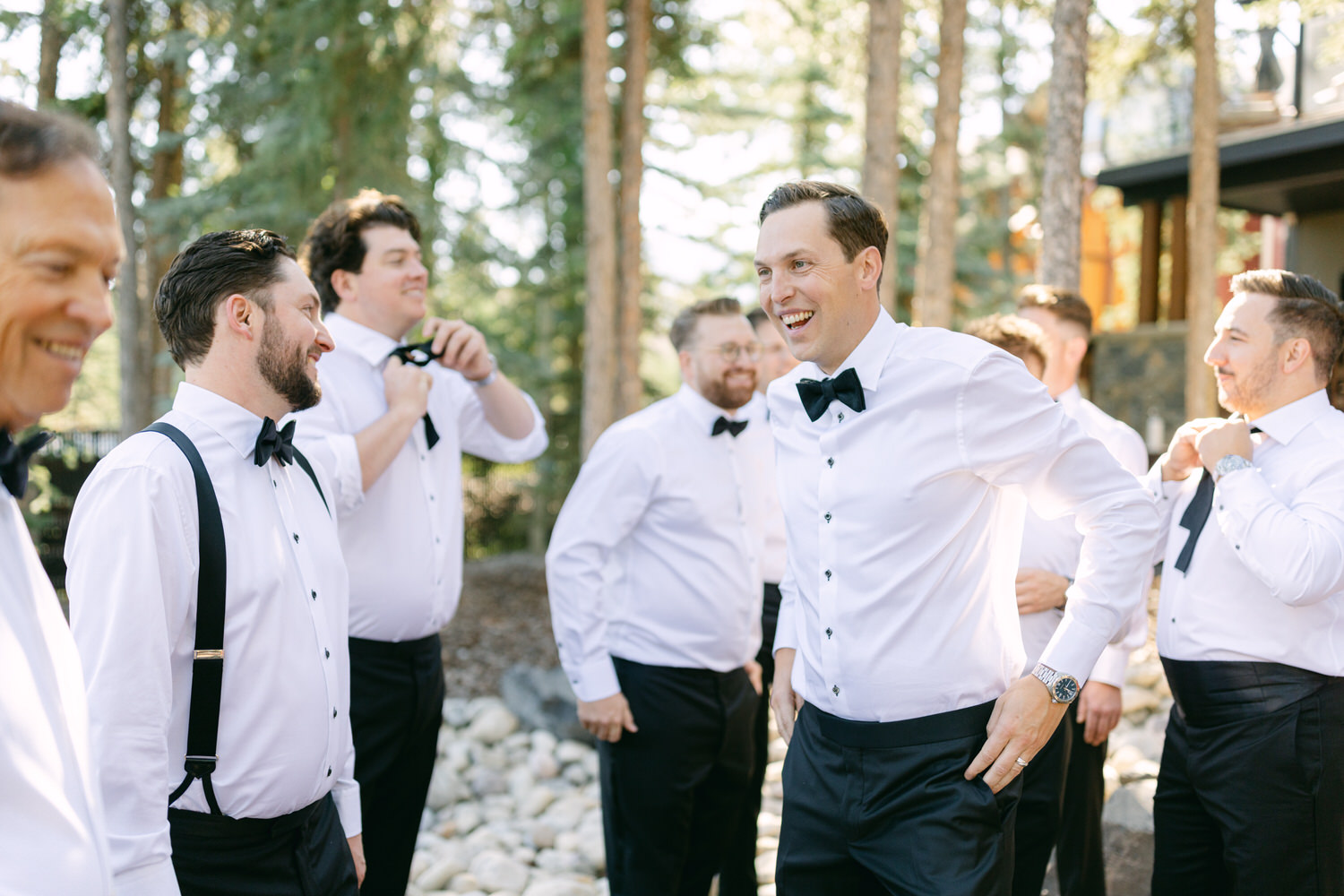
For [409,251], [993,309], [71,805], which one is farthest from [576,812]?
[993,309]

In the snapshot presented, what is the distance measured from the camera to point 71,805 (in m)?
1.25

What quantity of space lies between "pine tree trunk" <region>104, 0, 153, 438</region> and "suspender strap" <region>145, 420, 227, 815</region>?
10872mm

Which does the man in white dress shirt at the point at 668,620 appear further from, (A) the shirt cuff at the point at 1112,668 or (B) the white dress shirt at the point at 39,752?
(B) the white dress shirt at the point at 39,752

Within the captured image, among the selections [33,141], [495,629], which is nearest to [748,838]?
[33,141]

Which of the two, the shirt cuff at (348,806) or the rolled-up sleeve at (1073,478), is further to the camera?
the shirt cuff at (348,806)

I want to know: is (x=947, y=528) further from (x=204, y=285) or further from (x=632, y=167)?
(x=632, y=167)

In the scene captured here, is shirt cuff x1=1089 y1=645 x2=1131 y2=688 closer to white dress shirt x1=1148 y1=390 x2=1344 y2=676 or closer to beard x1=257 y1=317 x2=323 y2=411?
white dress shirt x1=1148 y1=390 x2=1344 y2=676

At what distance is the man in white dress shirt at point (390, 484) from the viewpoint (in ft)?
10.7

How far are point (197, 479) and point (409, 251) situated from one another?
1770mm

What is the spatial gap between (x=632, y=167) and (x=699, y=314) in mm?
7770

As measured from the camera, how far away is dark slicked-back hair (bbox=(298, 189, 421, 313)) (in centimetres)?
362

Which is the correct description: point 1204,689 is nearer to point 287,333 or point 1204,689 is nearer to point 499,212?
point 287,333

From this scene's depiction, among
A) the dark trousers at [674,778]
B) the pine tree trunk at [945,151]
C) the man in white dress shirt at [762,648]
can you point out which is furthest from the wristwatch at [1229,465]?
the pine tree trunk at [945,151]

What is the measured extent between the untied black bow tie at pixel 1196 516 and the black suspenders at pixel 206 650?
9.21 feet
